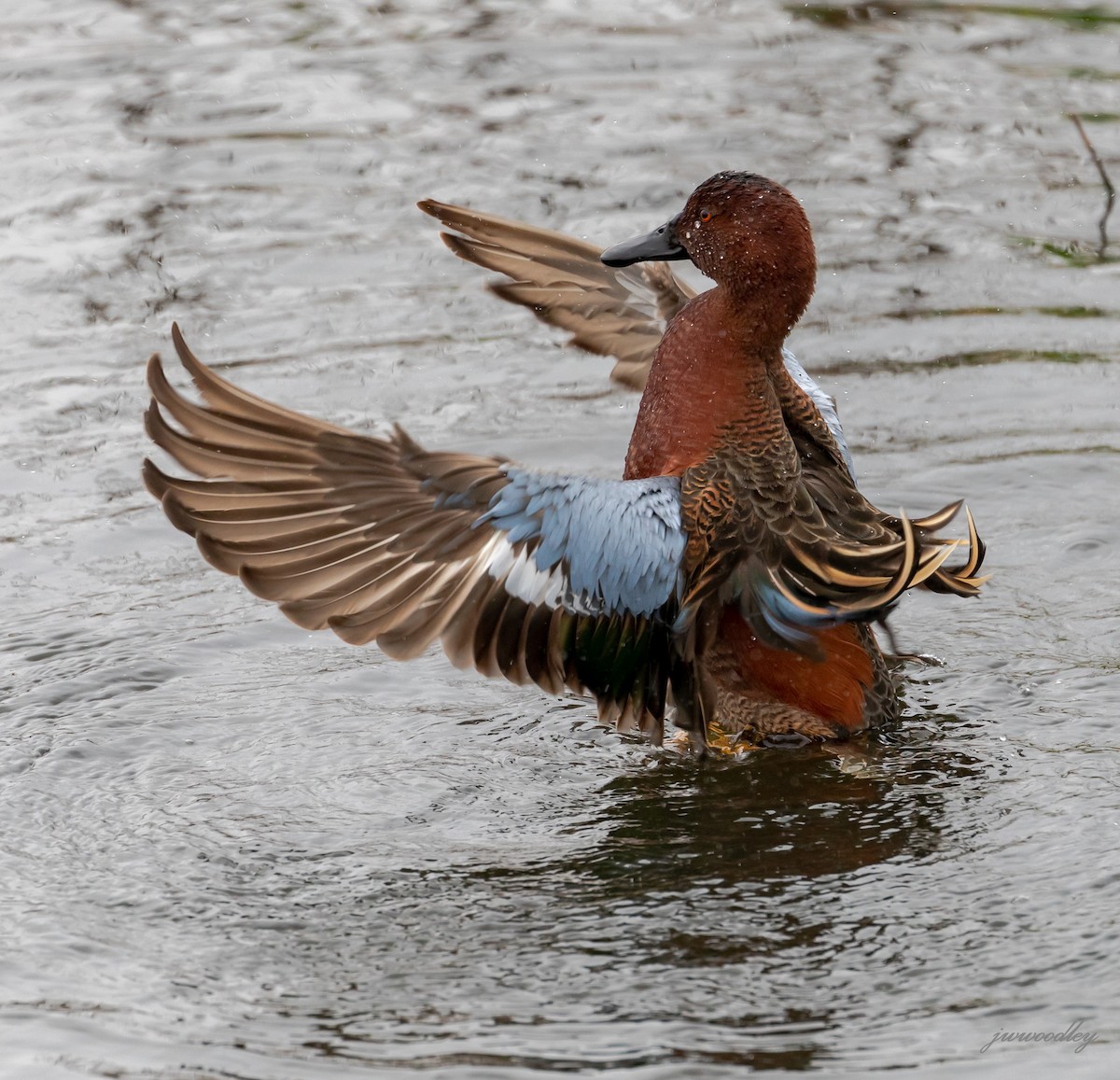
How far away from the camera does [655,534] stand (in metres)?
5.59

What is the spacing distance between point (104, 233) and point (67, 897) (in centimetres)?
570

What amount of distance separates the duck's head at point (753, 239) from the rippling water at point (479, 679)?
1.61 metres

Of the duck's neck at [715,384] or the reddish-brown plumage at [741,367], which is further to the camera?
the duck's neck at [715,384]

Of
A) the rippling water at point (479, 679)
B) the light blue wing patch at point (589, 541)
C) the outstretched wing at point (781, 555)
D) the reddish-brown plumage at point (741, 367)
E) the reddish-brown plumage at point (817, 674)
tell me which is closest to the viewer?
the rippling water at point (479, 679)

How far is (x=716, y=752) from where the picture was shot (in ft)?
20.7

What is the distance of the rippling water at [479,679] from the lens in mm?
4805

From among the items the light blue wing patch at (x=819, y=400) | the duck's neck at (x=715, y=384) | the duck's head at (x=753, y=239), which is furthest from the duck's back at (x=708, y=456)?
the light blue wing patch at (x=819, y=400)

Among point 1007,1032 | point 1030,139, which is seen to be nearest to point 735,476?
point 1007,1032

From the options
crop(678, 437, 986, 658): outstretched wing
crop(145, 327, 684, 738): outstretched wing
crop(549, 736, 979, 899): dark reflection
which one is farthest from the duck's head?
crop(549, 736, 979, 899): dark reflection

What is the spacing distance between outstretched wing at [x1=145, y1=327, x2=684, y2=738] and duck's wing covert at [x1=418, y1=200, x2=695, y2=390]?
72.7 inches

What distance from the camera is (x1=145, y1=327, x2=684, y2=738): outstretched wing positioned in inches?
205

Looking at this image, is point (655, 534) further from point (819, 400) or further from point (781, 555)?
point (819, 400)

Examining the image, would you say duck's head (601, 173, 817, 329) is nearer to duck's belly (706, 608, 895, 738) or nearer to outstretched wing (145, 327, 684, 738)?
outstretched wing (145, 327, 684, 738)
